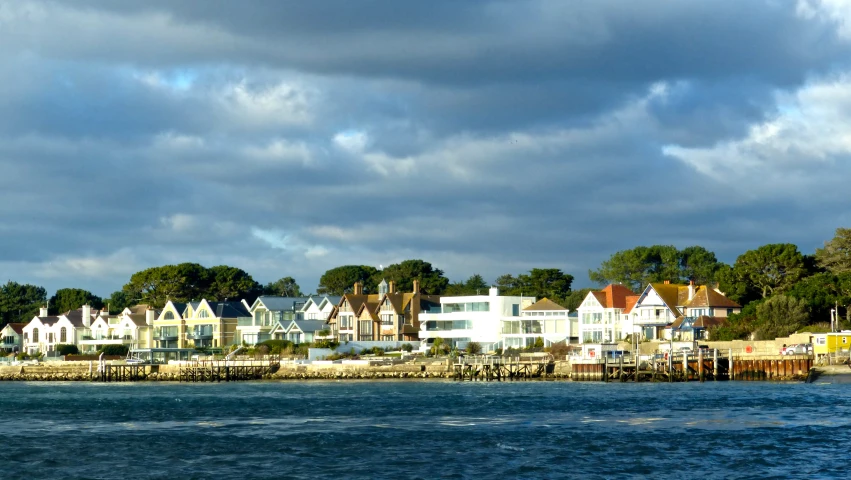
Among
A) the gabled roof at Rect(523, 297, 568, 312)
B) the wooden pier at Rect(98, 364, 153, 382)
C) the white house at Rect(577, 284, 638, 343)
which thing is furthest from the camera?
the gabled roof at Rect(523, 297, 568, 312)

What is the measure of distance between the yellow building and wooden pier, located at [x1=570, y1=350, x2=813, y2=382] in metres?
1.76

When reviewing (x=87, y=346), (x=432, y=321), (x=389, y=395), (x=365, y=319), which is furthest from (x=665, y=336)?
(x=87, y=346)

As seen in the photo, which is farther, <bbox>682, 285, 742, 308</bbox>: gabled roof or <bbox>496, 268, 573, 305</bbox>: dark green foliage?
<bbox>496, 268, 573, 305</bbox>: dark green foliage

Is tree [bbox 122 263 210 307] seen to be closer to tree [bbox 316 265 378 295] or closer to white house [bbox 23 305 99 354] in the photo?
white house [bbox 23 305 99 354]

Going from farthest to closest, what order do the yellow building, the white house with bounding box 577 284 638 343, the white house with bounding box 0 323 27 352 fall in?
the white house with bounding box 0 323 27 352
the white house with bounding box 577 284 638 343
the yellow building

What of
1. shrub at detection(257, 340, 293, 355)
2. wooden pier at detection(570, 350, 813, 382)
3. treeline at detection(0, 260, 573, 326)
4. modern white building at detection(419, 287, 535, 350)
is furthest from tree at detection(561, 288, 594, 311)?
wooden pier at detection(570, 350, 813, 382)

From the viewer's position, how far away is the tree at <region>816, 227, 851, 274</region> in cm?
10619

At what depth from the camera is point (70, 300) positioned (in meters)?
167

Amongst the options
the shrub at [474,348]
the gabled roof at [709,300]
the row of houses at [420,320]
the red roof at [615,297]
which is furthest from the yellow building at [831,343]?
the shrub at [474,348]

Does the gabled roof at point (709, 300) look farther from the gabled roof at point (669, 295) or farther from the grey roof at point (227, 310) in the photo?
the grey roof at point (227, 310)

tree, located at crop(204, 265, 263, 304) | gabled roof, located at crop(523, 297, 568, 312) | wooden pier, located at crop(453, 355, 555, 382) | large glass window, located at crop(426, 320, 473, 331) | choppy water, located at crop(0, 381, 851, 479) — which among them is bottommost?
choppy water, located at crop(0, 381, 851, 479)

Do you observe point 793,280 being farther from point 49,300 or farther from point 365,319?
point 49,300

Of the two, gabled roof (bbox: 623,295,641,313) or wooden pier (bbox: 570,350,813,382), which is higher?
gabled roof (bbox: 623,295,641,313)

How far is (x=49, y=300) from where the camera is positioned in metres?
169
